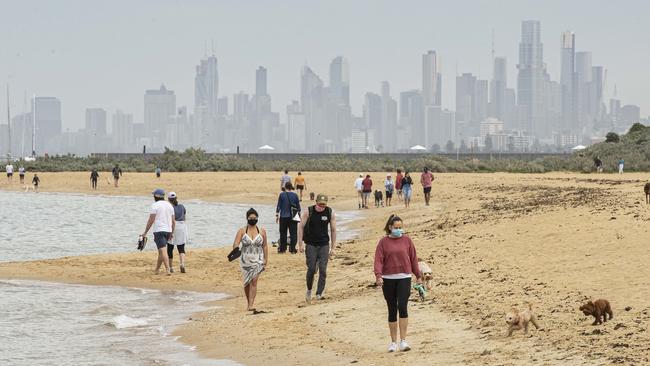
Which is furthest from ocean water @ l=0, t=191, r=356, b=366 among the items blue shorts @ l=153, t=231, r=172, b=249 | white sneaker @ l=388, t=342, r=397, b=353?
white sneaker @ l=388, t=342, r=397, b=353

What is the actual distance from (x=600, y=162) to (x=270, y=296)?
46980mm

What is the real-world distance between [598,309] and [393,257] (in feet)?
7.12

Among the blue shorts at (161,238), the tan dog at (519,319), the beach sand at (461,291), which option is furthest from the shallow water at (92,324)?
the tan dog at (519,319)

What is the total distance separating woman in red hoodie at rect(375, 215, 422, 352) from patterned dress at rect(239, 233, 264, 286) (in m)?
3.36

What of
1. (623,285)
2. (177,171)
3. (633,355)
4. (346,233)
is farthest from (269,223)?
(177,171)

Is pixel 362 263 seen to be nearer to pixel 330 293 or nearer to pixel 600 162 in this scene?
pixel 330 293

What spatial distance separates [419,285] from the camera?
14.1 meters

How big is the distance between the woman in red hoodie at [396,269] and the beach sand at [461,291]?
0.39 meters

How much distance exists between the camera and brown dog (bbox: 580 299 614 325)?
1102cm

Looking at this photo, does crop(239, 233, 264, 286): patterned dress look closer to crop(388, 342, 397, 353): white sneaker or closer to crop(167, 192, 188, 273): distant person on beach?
crop(388, 342, 397, 353): white sneaker

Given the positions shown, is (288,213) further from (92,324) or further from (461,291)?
(461,291)

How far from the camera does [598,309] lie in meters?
11.0

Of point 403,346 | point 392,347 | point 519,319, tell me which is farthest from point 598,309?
point 392,347

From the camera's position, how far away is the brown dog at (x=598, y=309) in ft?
36.1
